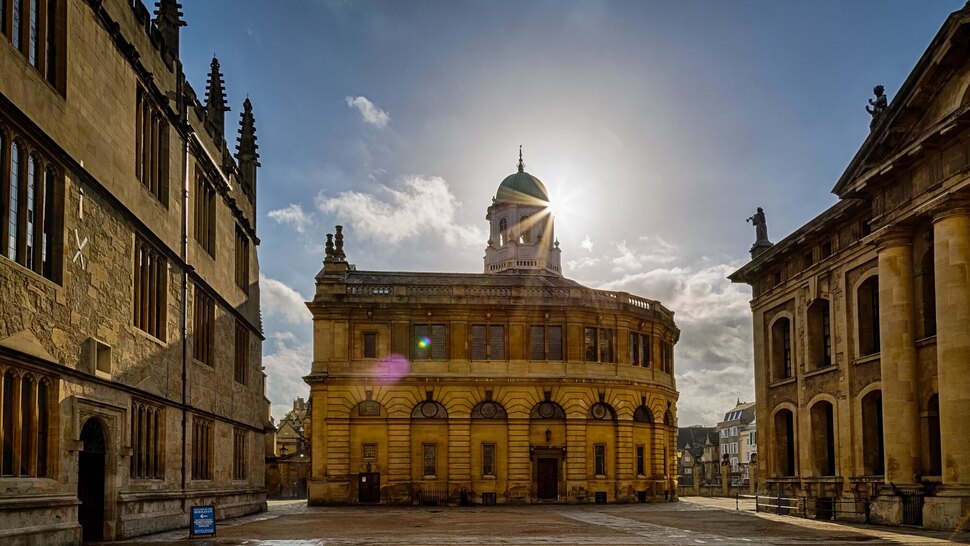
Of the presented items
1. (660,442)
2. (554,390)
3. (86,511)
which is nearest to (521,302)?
(554,390)

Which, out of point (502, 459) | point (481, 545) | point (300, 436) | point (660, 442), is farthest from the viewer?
point (300, 436)

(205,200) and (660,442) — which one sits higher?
(205,200)

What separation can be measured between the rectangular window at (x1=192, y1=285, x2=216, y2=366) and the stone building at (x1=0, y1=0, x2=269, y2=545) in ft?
0.31

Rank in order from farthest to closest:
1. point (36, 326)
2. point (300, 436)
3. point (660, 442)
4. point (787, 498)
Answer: point (300, 436), point (660, 442), point (787, 498), point (36, 326)

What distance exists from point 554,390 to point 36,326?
37761 mm

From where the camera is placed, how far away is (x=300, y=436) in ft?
337

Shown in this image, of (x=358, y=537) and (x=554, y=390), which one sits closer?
(x=358, y=537)

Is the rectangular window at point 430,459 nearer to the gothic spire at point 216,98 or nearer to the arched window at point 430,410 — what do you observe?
A: the arched window at point 430,410

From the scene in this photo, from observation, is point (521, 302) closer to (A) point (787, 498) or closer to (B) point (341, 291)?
(B) point (341, 291)

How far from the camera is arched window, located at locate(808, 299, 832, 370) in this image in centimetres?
3803

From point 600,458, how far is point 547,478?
3282 mm

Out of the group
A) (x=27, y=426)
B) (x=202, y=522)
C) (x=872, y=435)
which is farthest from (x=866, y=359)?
(x=27, y=426)

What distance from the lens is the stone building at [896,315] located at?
26859 mm

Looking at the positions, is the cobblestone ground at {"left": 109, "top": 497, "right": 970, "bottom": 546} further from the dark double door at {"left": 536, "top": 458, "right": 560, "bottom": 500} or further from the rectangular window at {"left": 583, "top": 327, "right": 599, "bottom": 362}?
the rectangular window at {"left": 583, "top": 327, "right": 599, "bottom": 362}
